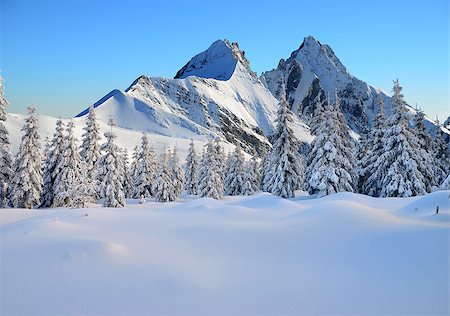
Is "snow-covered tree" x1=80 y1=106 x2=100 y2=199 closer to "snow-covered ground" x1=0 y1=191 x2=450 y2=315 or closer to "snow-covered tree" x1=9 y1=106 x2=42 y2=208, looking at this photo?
"snow-covered tree" x1=9 y1=106 x2=42 y2=208

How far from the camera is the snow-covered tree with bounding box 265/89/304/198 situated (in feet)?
102

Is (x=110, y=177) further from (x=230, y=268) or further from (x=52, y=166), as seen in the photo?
(x=230, y=268)

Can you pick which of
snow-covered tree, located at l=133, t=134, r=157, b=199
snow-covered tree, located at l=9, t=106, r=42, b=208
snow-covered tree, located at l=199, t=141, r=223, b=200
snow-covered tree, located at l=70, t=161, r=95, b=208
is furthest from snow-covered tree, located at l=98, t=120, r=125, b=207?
snow-covered tree, located at l=199, t=141, r=223, b=200

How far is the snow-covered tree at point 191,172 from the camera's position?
54.0 meters

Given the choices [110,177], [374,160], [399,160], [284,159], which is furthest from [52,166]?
[399,160]

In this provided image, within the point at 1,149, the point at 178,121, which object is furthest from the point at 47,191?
the point at 178,121

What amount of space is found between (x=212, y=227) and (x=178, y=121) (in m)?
164

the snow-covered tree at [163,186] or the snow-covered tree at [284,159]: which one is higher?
the snow-covered tree at [284,159]

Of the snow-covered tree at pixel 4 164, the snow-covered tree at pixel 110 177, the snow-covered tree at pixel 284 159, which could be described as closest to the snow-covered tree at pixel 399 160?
the snow-covered tree at pixel 284 159

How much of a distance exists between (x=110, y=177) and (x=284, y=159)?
17.5 meters

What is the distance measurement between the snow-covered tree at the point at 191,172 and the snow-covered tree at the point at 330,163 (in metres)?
27.6

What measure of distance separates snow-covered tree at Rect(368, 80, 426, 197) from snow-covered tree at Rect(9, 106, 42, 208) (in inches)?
1190

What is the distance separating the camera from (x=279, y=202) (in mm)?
16406

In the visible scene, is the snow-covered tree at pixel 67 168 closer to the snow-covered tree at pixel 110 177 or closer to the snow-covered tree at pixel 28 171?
the snow-covered tree at pixel 28 171
